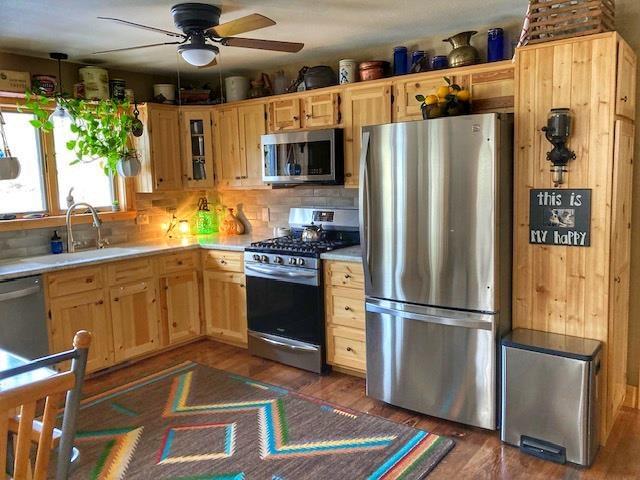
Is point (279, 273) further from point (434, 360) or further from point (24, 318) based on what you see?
point (24, 318)

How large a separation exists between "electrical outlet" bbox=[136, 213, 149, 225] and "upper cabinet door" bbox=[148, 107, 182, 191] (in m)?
0.38

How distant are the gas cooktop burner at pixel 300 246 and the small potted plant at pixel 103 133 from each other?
1.36 meters

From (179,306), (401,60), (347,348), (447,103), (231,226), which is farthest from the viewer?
(231,226)

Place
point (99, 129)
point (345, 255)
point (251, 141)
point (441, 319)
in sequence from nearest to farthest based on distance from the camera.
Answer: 1. point (441, 319)
2. point (345, 255)
3. point (99, 129)
4. point (251, 141)

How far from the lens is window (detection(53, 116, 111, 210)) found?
4320 millimetres

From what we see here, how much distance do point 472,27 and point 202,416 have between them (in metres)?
3.11

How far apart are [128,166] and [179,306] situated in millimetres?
1244

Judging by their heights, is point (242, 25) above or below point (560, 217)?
above

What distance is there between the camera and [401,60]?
3.85 meters

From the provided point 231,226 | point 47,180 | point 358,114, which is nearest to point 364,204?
point 358,114

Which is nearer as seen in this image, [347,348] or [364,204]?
[364,204]

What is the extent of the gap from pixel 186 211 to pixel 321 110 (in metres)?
1.88

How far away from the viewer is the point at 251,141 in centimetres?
461

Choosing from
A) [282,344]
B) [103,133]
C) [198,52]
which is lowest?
[282,344]
